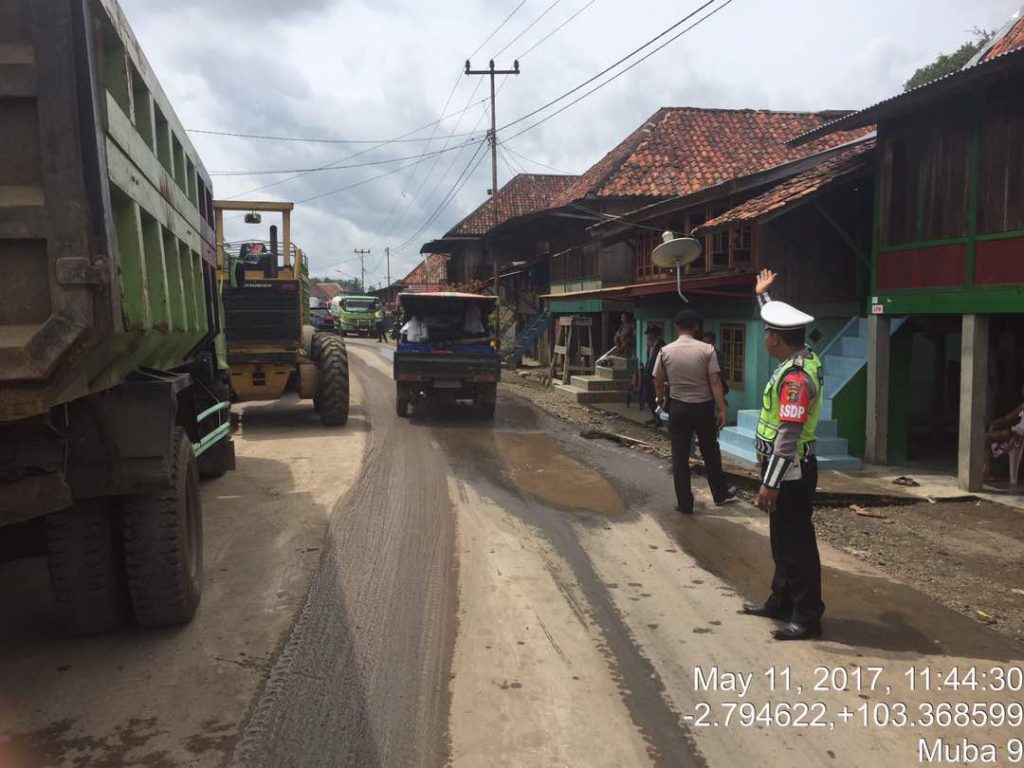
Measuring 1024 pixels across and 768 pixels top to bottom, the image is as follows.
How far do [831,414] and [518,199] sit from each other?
3001 cm

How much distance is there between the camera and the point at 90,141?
2.95 metres

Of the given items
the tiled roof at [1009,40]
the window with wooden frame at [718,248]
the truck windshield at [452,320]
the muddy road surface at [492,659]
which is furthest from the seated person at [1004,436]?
the truck windshield at [452,320]

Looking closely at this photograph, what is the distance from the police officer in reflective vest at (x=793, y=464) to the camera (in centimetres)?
423

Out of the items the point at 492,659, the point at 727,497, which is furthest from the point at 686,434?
the point at 492,659

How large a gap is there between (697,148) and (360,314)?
80.6 feet

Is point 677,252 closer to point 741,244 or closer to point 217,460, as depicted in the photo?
point 741,244

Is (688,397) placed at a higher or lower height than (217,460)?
higher

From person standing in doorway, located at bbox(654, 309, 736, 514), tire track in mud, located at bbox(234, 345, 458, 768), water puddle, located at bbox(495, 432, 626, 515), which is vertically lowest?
water puddle, located at bbox(495, 432, 626, 515)

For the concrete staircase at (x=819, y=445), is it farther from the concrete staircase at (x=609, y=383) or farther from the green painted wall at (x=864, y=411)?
the concrete staircase at (x=609, y=383)

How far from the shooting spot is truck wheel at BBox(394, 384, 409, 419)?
1377 centimetres

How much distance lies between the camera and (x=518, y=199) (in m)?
38.0

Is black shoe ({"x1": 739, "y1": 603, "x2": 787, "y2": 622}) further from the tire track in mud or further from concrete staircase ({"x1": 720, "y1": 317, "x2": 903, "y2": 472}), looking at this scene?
concrete staircase ({"x1": 720, "y1": 317, "x2": 903, "y2": 472})

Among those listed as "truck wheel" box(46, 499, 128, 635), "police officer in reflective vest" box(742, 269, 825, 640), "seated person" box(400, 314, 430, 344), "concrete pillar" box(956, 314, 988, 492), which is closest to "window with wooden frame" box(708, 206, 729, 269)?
"seated person" box(400, 314, 430, 344)

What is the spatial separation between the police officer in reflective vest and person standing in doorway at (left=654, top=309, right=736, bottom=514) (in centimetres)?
243
